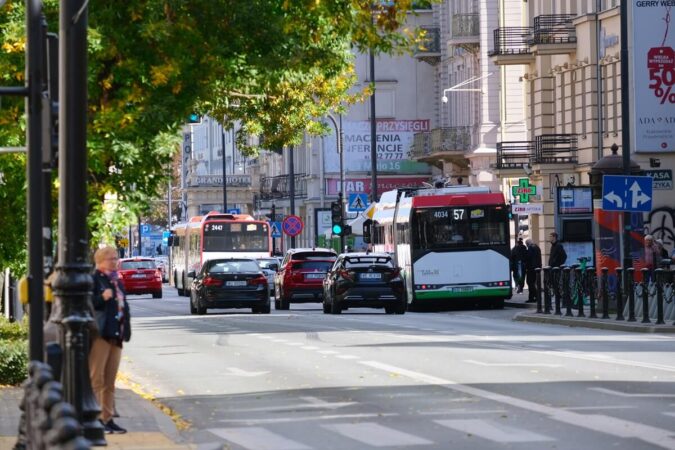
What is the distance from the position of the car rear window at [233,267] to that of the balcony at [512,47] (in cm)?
1742

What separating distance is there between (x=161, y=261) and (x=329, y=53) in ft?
278

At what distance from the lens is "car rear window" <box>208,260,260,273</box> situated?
157 feet

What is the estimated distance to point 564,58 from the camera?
2410 inches

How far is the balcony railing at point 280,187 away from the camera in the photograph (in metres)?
107

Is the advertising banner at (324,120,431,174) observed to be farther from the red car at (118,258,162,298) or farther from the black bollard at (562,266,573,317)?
the black bollard at (562,266,573,317)

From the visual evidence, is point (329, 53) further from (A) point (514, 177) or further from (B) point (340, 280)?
(A) point (514, 177)

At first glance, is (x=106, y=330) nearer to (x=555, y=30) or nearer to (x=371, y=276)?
(x=371, y=276)

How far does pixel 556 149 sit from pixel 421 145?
70.6ft

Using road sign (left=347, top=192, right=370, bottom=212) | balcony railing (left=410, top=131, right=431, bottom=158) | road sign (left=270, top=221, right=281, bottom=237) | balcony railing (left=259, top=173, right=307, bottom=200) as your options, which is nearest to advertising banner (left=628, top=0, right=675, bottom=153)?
road sign (left=347, top=192, right=370, bottom=212)

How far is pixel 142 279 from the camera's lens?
72688 millimetres

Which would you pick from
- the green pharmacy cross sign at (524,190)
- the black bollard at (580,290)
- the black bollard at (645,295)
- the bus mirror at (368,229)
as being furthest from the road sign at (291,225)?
the black bollard at (645,295)

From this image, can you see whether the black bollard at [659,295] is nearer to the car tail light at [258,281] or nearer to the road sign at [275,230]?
the car tail light at [258,281]

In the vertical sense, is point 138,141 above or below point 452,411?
above

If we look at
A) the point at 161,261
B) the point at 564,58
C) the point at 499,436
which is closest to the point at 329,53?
the point at 499,436
